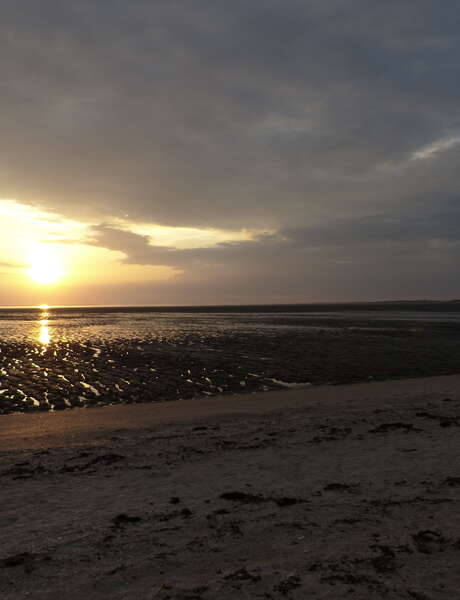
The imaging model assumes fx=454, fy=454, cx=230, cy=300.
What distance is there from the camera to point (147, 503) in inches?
319

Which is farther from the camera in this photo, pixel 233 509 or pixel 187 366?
pixel 187 366

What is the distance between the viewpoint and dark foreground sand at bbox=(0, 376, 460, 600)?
222 inches

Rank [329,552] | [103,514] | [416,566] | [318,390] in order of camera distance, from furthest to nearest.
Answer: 1. [318,390]
2. [103,514]
3. [329,552]
4. [416,566]

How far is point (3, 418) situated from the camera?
15.7 m

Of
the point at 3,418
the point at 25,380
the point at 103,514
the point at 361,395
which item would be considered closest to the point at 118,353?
the point at 25,380

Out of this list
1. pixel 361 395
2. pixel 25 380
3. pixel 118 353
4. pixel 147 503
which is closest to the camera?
pixel 147 503

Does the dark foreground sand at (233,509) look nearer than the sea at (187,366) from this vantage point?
Yes

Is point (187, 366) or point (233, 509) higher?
point (233, 509)

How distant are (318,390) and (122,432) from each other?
10.2m

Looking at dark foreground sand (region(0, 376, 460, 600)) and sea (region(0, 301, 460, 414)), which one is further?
sea (region(0, 301, 460, 414))

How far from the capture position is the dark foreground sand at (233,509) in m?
5.63

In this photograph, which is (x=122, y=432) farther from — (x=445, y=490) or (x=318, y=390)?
(x=318, y=390)

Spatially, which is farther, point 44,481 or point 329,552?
point 44,481

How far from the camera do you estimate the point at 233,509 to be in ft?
25.5
